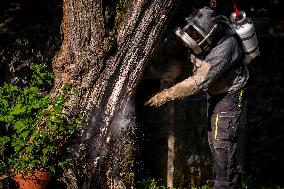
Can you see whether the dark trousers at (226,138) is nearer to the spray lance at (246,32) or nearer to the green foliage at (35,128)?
the spray lance at (246,32)

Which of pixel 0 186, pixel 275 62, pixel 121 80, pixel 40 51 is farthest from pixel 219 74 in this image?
pixel 275 62

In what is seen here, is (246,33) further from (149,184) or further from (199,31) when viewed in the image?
(149,184)

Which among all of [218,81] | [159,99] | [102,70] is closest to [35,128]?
[102,70]

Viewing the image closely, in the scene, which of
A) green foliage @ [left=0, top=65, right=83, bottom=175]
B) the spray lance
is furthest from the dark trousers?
green foliage @ [left=0, top=65, right=83, bottom=175]

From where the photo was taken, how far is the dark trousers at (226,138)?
5.59m

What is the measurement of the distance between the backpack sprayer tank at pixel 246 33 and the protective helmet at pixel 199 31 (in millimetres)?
297

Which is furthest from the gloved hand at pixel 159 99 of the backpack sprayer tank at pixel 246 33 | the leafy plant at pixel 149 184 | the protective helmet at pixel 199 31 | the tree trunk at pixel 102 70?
the leafy plant at pixel 149 184

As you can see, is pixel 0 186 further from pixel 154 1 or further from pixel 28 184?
pixel 154 1

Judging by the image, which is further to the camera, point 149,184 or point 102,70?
point 149,184

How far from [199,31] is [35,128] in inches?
67.4

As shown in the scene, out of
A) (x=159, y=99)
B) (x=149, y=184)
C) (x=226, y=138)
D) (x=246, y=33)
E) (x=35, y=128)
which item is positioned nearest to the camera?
(x=35, y=128)

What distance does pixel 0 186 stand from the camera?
16.0ft

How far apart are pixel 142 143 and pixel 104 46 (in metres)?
1.46

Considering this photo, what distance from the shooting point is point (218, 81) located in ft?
18.3
